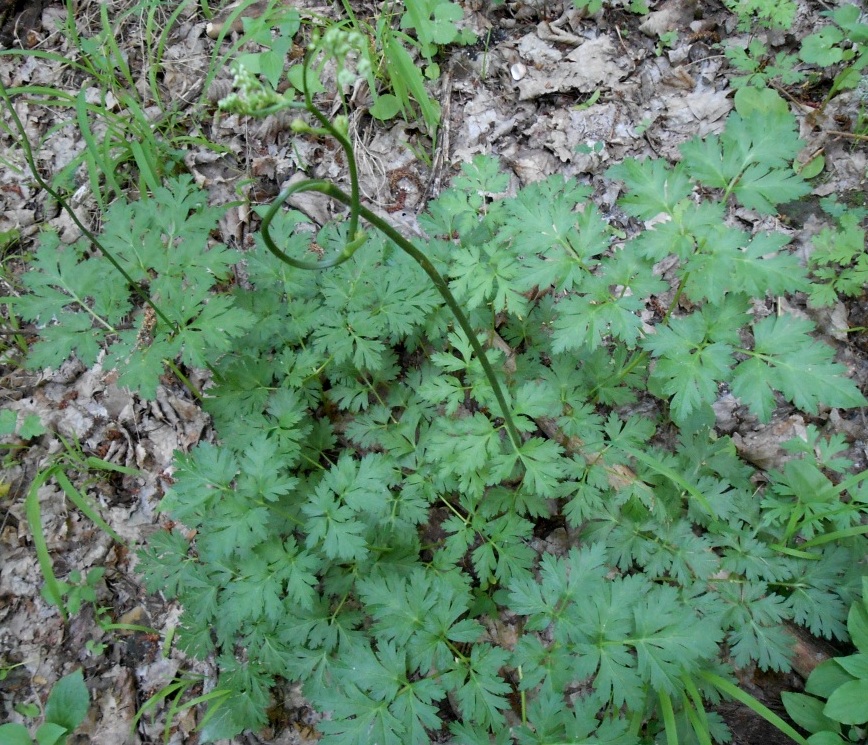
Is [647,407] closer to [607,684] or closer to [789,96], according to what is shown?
[607,684]

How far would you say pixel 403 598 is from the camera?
93.3 inches

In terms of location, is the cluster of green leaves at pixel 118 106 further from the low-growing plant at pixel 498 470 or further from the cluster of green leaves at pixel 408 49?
the low-growing plant at pixel 498 470

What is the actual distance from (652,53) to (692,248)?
2.12m

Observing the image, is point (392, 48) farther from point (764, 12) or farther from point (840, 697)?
point (840, 697)

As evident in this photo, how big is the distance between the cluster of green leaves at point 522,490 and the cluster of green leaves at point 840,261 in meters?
0.93

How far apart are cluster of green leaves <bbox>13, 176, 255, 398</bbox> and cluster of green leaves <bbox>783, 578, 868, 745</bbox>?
9.13 ft

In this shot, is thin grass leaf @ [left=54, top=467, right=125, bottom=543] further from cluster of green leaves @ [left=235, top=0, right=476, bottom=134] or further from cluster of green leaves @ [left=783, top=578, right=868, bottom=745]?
cluster of green leaves @ [left=783, top=578, right=868, bottom=745]

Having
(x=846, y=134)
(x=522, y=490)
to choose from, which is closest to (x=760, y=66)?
(x=846, y=134)

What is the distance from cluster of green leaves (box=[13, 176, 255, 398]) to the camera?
2453 mm

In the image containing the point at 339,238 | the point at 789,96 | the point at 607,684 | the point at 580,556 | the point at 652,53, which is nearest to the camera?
the point at 607,684

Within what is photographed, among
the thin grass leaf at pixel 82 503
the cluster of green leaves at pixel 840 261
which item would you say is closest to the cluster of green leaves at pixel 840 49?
the cluster of green leaves at pixel 840 261

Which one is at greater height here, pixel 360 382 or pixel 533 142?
pixel 533 142

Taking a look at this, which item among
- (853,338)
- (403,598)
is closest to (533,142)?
(853,338)

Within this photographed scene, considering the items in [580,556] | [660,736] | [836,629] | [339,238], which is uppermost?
[339,238]
